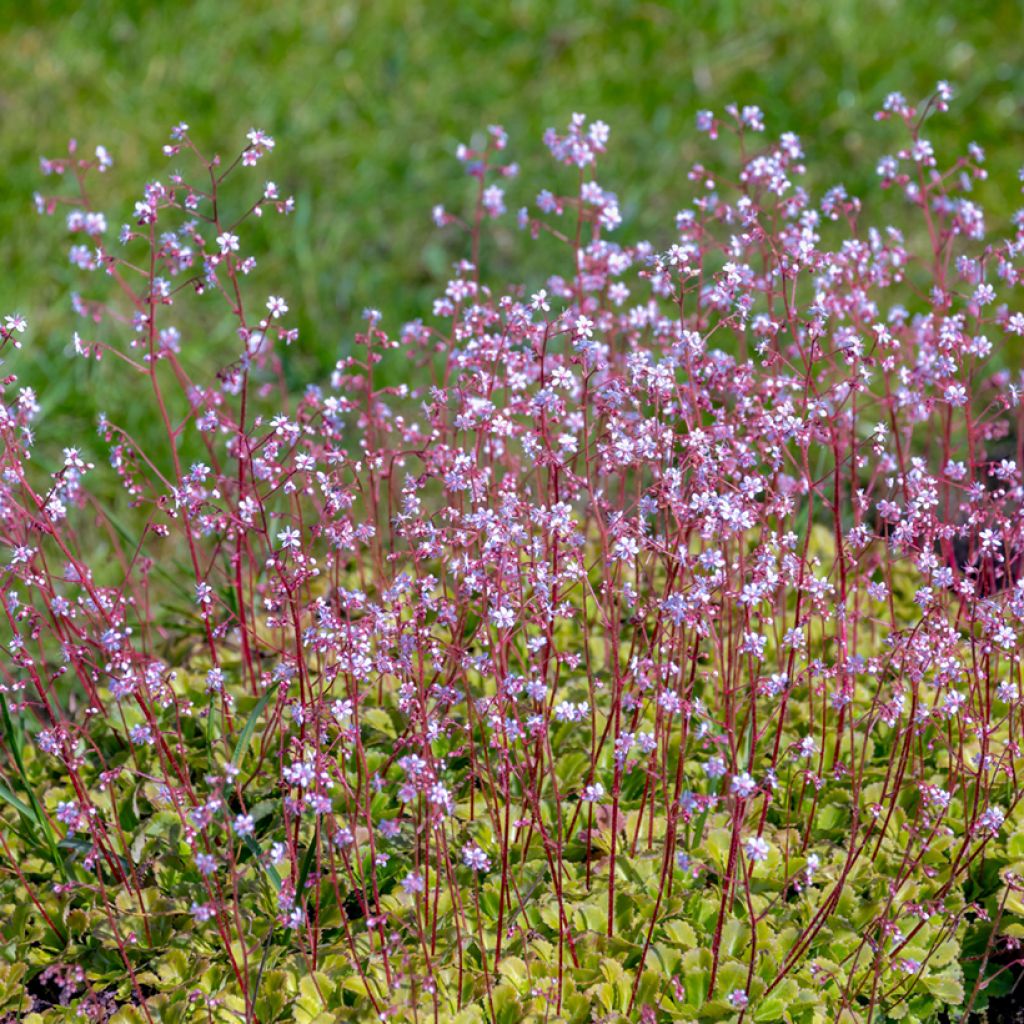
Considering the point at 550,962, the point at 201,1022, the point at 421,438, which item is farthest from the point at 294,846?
the point at 421,438

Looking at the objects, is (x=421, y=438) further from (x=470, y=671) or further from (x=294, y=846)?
(x=294, y=846)

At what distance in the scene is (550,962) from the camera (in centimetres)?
316

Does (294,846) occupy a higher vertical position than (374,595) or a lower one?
lower

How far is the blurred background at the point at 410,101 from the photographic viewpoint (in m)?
6.72

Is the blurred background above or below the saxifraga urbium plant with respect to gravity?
above

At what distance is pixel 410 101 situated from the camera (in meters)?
7.62

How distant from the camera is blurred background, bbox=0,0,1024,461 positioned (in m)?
6.72

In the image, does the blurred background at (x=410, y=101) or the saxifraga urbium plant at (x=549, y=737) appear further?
the blurred background at (x=410, y=101)

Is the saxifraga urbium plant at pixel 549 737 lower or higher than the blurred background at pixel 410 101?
lower

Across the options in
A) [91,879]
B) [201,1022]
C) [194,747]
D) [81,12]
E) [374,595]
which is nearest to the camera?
[201,1022]

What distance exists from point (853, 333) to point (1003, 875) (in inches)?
61.2

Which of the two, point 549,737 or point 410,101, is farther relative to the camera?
point 410,101

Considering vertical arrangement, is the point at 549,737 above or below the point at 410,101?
below

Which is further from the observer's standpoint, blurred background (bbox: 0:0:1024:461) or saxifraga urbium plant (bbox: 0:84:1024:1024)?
blurred background (bbox: 0:0:1024:461)
